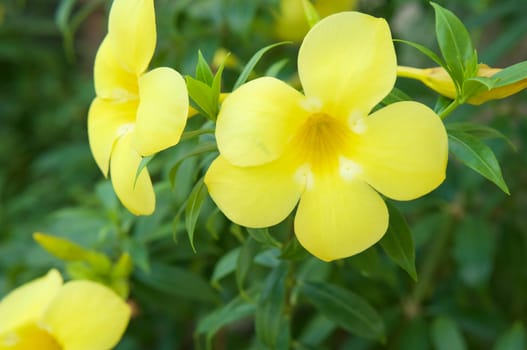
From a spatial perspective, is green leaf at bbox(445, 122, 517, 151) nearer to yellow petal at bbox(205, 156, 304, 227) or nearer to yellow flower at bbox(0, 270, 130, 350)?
yellow petal at bbox(205, 156, 304, 227)

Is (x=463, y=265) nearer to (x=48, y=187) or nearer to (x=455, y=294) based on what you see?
(x=455, y=294)

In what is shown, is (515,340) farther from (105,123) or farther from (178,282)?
(105,123)

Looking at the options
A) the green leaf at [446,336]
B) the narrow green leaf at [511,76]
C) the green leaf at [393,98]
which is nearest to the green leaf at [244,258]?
the green leaf at [393,98]

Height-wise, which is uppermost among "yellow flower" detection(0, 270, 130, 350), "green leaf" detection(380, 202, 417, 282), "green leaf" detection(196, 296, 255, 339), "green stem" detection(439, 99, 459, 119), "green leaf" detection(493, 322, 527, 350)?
"green stem" detection(439, 99, 459, 119)

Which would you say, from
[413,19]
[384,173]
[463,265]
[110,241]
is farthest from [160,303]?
[413,19]

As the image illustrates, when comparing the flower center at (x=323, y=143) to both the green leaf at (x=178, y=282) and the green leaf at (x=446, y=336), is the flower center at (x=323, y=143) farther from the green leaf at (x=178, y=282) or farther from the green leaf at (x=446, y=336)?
the green leaf at (x=446, y=336)

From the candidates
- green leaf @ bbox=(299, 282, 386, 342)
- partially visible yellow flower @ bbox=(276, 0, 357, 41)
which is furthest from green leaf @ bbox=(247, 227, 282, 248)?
partially visible yellow flower @ bbox=(276, 0, 357, 41)
